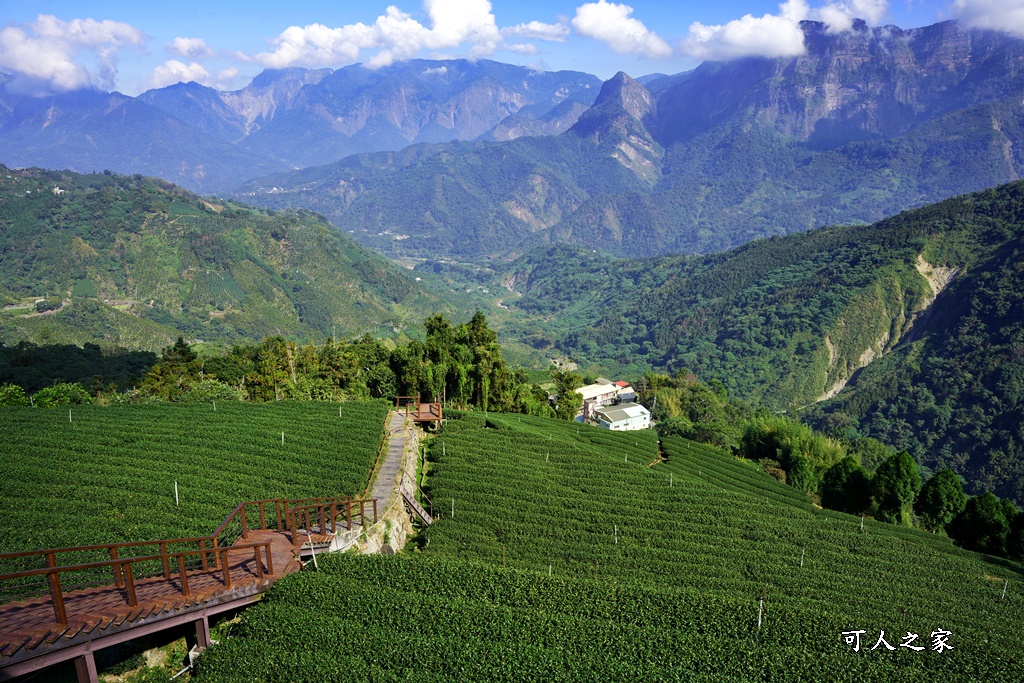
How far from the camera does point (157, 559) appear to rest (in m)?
19.8

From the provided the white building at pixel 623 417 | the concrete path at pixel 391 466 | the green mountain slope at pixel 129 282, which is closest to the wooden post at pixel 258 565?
the concrete path at pixel 391 466

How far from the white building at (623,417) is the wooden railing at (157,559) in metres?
71.7

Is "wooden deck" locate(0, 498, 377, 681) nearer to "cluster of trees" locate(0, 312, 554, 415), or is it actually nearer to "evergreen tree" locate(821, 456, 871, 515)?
"cluster of trees" locate(0, 312, 554, 415)

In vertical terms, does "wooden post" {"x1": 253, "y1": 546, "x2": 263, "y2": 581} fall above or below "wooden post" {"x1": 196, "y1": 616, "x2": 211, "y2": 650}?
above

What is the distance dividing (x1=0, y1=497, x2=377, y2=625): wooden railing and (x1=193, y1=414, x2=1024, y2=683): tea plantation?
2.01m

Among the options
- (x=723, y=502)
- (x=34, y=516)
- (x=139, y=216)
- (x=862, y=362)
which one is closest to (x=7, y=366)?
(x=34, y=516)

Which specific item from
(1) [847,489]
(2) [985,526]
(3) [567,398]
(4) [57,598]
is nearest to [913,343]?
(3) [567,398]

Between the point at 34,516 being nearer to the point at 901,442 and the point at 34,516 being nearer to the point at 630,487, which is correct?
the point at 630,487

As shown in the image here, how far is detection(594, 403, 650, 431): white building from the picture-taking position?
94625 millimetres

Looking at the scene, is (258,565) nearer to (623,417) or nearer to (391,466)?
(391,466)

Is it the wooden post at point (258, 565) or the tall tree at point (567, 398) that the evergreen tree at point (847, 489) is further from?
the wooden post at point (258, 565)

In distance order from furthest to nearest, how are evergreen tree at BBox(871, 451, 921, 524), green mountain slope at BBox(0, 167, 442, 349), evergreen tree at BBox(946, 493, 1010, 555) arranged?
green mountain slope at BBox(0, 167, 442, 349) → evergreen tree at BBox(871, 451, 921, 524) → evergreen tree at BBox(946, 493, 1010, 555)

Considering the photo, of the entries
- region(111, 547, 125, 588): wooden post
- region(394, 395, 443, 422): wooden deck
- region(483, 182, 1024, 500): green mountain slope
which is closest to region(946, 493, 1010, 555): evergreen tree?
region(394, 395, 443, 422): wooden deck

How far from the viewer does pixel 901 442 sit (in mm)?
122750
